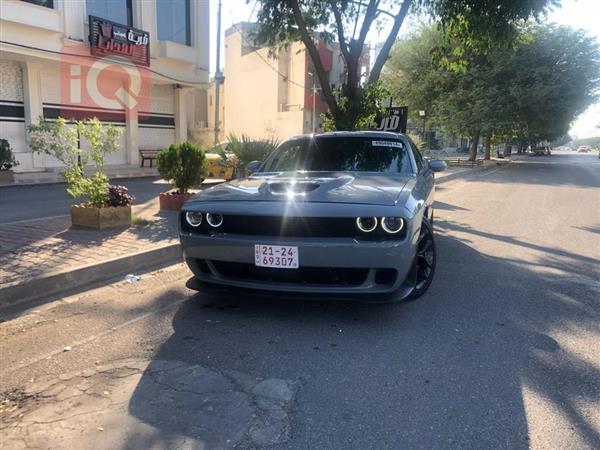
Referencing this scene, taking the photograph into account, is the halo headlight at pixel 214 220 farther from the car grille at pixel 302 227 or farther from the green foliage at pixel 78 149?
the green foliage at pixel 78 149

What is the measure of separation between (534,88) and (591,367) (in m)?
26.1

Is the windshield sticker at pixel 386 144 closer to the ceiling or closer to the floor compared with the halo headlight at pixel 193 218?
closer to the ceiling

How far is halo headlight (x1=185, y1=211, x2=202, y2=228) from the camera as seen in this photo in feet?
12.9

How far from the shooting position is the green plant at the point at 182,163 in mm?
8367

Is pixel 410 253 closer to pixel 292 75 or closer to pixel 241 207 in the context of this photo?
pixel 241 207

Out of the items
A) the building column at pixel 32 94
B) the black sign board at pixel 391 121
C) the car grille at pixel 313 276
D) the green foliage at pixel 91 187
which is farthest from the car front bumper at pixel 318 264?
the building column at pixel 32 94

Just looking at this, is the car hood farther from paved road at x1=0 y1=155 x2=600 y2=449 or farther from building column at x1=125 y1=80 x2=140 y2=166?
building column at x1=125 y1=80 x2=140 y2=166

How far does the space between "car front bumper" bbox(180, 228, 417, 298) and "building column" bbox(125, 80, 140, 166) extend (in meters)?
17.2

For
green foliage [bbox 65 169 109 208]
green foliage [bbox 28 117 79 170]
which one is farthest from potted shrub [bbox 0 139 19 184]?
green foliage [bbox 65 169 109 208]

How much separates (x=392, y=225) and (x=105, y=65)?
16.4 m

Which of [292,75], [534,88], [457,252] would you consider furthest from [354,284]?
[292,75]

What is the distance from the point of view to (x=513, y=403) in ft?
9.04

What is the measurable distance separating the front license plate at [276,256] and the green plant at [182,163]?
17.1ft
